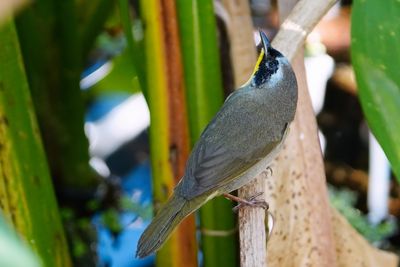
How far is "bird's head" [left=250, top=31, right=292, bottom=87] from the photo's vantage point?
1.12 meters

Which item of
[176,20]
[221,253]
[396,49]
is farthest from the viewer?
[221,253]

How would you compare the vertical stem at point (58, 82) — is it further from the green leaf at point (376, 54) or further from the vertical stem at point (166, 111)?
the green leaf at point (376, 54)

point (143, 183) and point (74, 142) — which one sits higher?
point (74, 142)

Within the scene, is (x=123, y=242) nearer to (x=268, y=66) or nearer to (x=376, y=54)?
(x=268, y=66)

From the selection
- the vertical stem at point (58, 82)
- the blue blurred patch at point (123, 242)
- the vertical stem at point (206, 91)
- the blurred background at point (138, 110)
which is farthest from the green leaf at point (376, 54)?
the blue blurred patch at point (123, 242)

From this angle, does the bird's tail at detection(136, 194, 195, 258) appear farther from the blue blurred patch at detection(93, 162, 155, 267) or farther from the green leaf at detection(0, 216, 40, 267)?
the blue blurred patch at detection(93, 162, 155, 267)

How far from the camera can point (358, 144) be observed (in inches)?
96.0

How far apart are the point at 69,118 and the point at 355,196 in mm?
840

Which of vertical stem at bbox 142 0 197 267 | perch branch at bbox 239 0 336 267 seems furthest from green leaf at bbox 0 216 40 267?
vertical stem at bbox 142 0 197 267

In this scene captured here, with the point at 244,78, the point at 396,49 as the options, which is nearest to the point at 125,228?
the point at 244,78

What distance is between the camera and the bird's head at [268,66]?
1117 mm

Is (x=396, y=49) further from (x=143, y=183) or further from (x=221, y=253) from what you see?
(x=143, y=183)

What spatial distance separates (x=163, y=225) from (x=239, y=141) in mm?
175

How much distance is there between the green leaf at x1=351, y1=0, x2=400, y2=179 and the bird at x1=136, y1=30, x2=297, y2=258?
0.36ft
